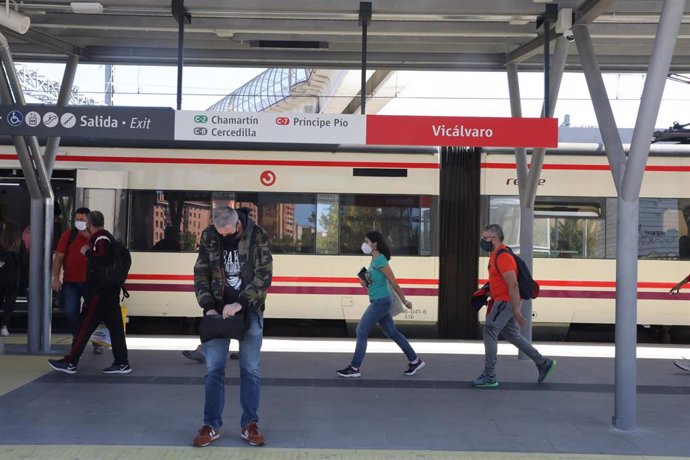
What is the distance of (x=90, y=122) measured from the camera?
7.80 meters

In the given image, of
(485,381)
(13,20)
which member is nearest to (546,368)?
(485,381)

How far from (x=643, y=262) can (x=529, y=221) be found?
110 inches

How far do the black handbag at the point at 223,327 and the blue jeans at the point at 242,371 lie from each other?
108 millimetres

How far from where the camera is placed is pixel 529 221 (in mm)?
10086

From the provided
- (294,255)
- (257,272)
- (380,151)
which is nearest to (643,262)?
(380,151)

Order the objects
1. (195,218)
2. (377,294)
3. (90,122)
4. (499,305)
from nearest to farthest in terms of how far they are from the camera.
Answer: (90,122) < (499,305) < (377,294) < (195,218)

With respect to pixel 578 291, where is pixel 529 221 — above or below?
above

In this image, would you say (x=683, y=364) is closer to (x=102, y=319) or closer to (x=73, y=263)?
(x=102, y=319)

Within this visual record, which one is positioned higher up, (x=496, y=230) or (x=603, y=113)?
(x=603, y=113)

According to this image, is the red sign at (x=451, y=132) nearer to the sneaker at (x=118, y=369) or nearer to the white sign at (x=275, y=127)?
the white sign at (x=275, y=127)

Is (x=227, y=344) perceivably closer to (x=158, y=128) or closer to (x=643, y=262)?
(x=158, y=128)

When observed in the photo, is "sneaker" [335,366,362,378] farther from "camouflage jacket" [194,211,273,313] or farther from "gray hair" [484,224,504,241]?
"camouflage jacket" [194,211,273,313]

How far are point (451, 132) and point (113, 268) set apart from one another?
12.3ft

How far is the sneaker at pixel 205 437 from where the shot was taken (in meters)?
5.95
